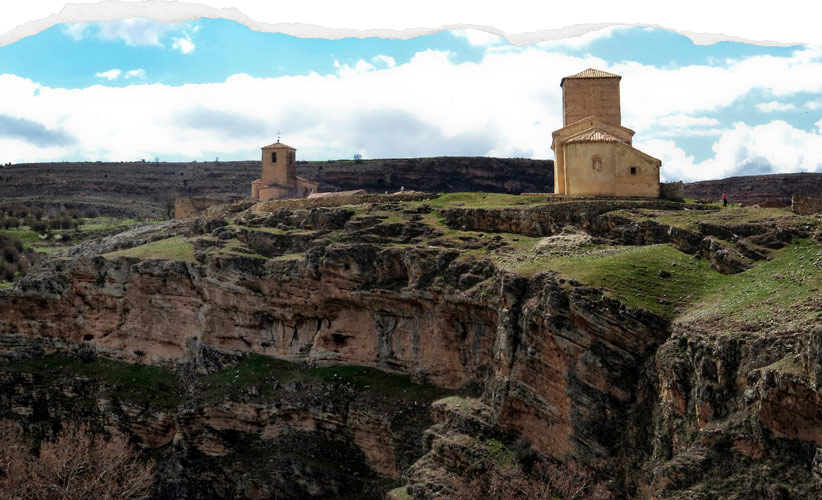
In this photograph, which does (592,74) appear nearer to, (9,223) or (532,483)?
(532,483)

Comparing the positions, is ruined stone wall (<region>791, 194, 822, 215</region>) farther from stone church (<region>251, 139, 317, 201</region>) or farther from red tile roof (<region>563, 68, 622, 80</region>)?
stone church (<region>251, 139, 317, 201</region>)

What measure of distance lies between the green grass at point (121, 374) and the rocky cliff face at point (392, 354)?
18cm

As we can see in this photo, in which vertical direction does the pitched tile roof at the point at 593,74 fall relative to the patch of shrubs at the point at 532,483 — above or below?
above

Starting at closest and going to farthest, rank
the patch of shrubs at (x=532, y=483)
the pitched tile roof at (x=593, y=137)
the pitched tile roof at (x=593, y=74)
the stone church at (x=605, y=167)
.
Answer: the patch of shrubs at (x=532, y=483) → the pitched tile roof at (x=593, y=137) → the stone church at (x=605, y=167) → the pitched tile roof at (x=593, y=74)

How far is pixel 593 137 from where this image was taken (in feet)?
126

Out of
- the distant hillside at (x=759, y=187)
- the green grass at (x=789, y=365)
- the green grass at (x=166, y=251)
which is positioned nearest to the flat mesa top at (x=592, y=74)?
the green grass at (x=166, y=251)

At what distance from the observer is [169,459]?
37.6m

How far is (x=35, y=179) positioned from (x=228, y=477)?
84.3 m

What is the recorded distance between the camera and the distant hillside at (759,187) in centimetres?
7483

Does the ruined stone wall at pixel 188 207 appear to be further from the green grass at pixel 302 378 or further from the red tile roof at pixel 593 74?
A: the red tile roof at pixel 593 74

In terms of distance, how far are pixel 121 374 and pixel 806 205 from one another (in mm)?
32724

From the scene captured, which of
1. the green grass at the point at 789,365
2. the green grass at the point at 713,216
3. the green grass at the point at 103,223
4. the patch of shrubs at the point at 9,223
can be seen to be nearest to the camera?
the green grass at the point at 789,365

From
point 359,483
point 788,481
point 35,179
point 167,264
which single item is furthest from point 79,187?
point 788,481

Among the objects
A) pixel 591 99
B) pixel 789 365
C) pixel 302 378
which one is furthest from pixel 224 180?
pixel 789 365
